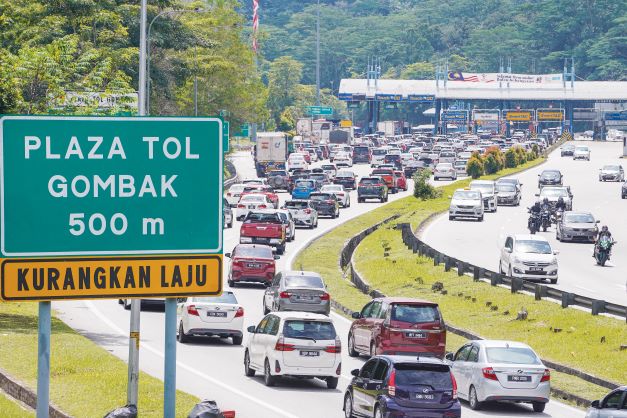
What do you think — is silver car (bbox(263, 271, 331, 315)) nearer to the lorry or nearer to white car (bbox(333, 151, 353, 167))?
the lorry

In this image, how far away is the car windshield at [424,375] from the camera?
896 inches

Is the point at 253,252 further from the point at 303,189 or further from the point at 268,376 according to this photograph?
the point at 303,189

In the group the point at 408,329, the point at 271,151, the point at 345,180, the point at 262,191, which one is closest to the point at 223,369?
the point at 408,329

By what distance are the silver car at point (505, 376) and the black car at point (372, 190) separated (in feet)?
195

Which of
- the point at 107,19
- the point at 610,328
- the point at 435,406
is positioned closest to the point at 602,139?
the point at 107,19

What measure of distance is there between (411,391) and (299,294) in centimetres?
1602

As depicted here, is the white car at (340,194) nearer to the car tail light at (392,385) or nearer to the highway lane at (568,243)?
the highway lane at (568,243)

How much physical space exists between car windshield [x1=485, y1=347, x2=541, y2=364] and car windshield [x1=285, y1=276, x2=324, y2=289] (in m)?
12.4

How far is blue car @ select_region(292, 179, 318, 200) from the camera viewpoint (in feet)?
268

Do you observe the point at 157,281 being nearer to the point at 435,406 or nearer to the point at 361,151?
the point at 435,406

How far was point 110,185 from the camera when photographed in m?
12.0

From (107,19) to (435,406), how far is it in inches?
1878

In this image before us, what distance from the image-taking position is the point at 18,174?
38.7 ft

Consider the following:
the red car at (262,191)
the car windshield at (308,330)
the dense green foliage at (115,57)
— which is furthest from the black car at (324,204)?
the car windshield at (308,330)
